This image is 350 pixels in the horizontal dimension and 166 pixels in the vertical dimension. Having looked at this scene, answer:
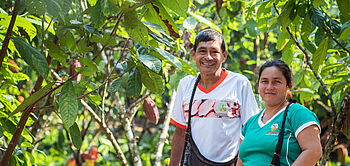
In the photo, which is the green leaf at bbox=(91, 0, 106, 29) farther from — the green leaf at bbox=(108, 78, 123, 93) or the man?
the man

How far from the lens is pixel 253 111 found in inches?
74.6

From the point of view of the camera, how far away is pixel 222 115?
1912mm

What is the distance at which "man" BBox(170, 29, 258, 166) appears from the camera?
1.91 metres

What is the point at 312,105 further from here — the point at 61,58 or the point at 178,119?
the point at 61,58

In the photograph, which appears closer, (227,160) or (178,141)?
(227,160)

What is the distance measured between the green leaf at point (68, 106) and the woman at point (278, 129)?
2.33 ft

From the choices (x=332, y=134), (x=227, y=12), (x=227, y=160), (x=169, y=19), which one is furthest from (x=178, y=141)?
(x=227, y=12)

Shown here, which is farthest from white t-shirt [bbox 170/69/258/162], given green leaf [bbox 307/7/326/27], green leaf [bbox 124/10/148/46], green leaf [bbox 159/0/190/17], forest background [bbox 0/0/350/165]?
green leaf [bbox 159/0/190/17]

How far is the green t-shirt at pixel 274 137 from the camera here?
1511 millimetres

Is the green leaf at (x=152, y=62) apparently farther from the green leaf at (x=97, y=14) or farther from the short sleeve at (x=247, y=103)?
the short sleeve at (x=247, y=103)

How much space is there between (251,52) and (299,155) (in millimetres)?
3131

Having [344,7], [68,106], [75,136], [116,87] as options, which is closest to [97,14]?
[68,106]

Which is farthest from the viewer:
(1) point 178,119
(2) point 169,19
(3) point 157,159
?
(3) point 157,159

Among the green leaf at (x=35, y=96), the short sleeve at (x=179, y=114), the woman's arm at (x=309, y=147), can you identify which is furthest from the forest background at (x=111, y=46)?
the woman's arm at (x=309, y=147)
